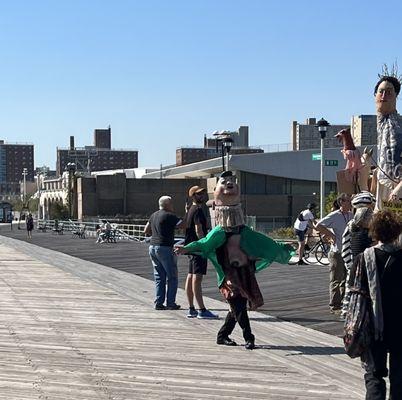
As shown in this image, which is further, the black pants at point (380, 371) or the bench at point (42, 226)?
the bench at point (42, 226)

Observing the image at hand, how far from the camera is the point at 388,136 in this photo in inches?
316

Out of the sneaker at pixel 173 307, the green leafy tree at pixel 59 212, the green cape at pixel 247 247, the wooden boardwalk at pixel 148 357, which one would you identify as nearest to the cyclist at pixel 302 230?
the wooden boardwalk at pixel 148 357

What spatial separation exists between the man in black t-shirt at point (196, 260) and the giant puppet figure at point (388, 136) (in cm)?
291

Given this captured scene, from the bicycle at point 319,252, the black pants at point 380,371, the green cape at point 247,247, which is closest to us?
the black pants at point 380,371

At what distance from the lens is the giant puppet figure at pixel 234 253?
322 inches

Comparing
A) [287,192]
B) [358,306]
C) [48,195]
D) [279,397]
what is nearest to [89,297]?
[279,397]

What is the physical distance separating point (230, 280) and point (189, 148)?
13248 centimetres

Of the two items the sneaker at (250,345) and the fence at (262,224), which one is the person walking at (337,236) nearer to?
the sneaker at (250,345)

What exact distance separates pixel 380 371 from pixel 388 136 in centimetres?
348

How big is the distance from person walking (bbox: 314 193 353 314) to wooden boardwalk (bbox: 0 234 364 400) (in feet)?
3.29

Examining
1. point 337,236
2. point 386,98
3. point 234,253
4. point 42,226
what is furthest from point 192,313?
point 42,226

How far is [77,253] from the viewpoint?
25250mm

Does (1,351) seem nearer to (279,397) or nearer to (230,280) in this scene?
(230,280)

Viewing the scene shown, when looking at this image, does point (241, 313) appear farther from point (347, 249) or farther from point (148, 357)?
point (347, 249)
